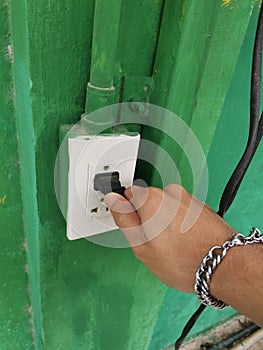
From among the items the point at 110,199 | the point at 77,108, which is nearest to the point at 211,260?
the point at 110,199

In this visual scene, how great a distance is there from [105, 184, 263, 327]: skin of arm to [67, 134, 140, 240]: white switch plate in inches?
1.1

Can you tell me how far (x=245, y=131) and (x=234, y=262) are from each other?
1.14 ft

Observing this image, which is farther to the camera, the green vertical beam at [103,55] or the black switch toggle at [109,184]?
the black switch toggle at [109,184]

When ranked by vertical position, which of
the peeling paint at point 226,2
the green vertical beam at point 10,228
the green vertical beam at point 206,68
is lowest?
the green vertical beam at point 10,228

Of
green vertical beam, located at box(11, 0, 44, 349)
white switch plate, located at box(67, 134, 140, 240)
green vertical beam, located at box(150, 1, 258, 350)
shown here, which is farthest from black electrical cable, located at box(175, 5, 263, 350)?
green vertical beam, located at box(11, 0, 44, 349)

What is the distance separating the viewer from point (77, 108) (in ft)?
1.46

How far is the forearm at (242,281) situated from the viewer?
17.4 inches

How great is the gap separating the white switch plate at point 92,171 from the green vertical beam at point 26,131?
0.06 m

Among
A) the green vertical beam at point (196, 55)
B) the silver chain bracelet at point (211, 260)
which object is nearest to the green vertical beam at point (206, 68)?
the green vertical beam at point (196, 55)

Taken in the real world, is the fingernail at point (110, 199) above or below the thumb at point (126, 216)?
above

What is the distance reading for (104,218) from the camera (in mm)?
503

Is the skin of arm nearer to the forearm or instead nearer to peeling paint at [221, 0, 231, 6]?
the forearm

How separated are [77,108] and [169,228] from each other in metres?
0.19

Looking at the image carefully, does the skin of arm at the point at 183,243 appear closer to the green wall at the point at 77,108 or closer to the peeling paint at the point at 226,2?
the green wall at the point at 77,108
